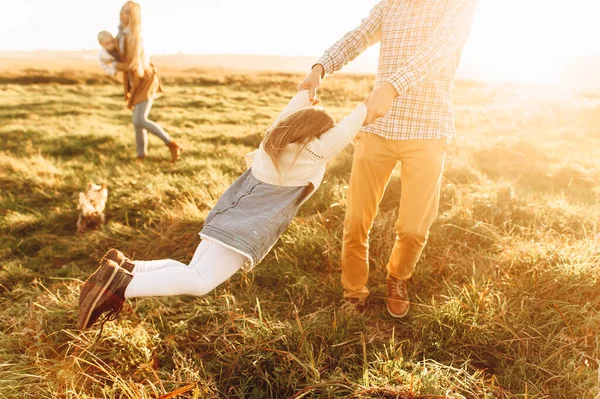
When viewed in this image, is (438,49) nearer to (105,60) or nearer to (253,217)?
(253,217)

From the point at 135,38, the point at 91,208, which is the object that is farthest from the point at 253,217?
the point at 135,38

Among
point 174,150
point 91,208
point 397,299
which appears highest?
point 174,150

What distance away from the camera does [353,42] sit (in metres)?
2.82

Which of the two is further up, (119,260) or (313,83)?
(313,83)

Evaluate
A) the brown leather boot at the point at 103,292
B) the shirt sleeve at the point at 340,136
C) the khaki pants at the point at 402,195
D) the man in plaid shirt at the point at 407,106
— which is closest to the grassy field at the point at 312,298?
the brown leather boot at the point at 103,292

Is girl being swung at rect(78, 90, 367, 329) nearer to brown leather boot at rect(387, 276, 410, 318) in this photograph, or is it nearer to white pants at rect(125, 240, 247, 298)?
white pants at rect(125, 240, 247, 298)

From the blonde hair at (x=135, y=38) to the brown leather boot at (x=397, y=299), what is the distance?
5.16m

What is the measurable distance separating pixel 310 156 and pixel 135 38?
489 cm

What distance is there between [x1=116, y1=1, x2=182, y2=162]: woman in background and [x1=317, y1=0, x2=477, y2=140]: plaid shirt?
435 cm

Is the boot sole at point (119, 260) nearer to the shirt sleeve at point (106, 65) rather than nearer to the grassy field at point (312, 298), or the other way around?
the grassy field at point (312, 298)

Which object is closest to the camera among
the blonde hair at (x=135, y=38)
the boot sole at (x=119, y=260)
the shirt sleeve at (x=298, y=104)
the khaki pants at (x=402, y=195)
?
the boot sole at (x=119, y=260)

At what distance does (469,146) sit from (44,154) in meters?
7.78

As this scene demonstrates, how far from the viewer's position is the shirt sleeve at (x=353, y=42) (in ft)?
9.11

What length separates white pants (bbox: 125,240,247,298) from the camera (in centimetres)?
216
